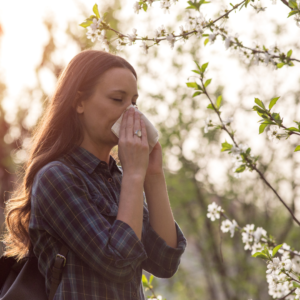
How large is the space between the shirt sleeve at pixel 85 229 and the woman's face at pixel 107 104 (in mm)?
348

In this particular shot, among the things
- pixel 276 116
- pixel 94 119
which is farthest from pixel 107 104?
pixel 276 116

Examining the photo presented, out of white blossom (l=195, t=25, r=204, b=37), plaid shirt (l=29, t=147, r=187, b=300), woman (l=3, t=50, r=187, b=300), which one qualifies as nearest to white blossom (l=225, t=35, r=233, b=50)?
white blossom (l=195, t=25, r=204, b=37)

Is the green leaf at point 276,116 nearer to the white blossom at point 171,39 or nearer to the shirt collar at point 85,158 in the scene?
the white blossom at point 171,39

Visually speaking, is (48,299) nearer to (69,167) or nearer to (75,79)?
(69,167)

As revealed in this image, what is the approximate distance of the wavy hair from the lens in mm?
1739

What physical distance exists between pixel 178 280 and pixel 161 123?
371 centimetres

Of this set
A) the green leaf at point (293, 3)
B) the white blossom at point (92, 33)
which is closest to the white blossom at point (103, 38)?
the white blossom at point (92, 33)

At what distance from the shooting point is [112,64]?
1865 mm

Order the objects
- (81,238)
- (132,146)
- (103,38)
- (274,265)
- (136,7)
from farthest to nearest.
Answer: (103,38)
(136,7)
(274,265)
(132,146)
(81,238)

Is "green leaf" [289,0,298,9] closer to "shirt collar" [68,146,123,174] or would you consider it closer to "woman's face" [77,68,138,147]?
"woman's face" [77,68,138,147]

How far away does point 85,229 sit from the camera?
1.43 m

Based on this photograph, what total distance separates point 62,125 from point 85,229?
633 millimetres

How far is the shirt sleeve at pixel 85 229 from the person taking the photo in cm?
140

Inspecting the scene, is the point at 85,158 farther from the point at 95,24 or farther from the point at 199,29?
the point at 199,29
